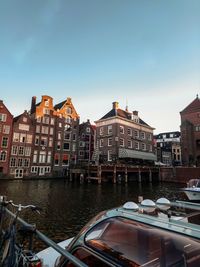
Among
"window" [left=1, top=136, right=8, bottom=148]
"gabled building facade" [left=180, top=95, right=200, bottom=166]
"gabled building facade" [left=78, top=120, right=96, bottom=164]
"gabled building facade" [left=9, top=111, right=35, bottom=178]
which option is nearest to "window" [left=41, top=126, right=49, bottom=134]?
"gabled building facade" [left=9, top=111, right=35, bottom=178]

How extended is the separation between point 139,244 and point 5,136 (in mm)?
42819

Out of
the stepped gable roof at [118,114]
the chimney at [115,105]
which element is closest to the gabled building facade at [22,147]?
the stepped gable roof at [118,114]

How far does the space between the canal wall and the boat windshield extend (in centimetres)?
4022

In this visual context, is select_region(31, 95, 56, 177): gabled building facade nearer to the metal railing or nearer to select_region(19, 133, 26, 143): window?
select_region(19, 133, 26, 143): window

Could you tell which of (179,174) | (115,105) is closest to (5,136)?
(115,105)

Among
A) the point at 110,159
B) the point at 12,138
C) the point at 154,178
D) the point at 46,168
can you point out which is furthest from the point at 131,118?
the point at 12,138

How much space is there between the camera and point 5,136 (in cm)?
4059

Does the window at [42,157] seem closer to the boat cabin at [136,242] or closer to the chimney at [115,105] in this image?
the chimney at [115,105]

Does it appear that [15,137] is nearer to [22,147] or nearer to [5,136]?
[5,136]

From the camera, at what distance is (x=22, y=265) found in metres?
2.63

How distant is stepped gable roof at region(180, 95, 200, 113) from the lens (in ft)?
161

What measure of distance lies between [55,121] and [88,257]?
4710cm

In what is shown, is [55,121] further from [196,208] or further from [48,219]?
[196,208]

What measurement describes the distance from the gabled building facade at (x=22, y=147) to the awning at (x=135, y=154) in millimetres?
19997
